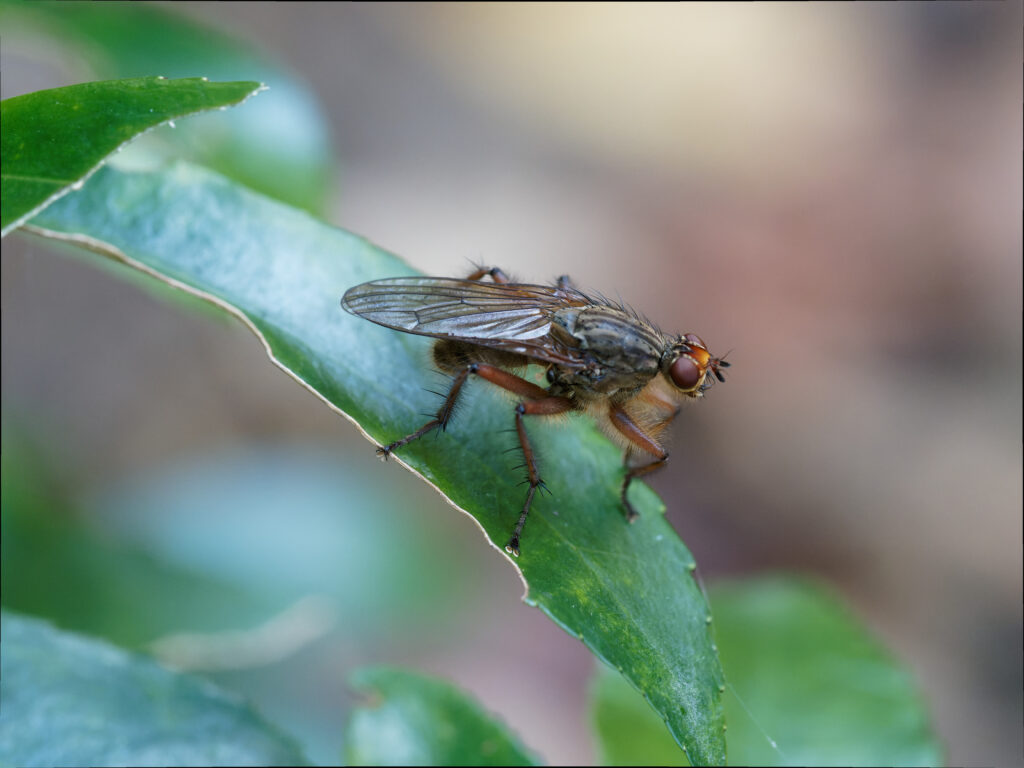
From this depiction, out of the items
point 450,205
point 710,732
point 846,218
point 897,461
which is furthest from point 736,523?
point 710,732

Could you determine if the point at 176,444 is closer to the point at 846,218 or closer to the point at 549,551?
the point at 549,551

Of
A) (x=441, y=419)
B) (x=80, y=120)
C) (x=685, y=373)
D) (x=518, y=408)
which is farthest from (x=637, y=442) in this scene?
(x=80, y=120)

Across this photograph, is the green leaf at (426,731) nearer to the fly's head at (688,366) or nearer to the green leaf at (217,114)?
the fly's head at (688,366)

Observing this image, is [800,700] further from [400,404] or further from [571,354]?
[400,404]

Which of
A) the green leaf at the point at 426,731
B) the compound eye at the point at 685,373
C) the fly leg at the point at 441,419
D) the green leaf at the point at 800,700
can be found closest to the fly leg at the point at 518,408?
the fly leg at the point at 441,419

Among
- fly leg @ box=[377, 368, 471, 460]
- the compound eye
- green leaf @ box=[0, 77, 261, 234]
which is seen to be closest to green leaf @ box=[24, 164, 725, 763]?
fly leg @ box=[377, 368, 471, 460]
